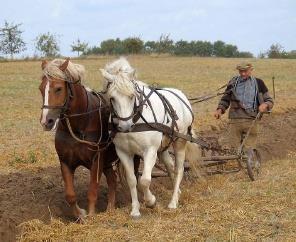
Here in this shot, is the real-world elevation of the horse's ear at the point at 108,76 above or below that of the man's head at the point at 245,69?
above

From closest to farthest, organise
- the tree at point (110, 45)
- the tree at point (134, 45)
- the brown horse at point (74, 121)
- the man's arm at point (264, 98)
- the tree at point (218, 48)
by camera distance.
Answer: the brown horse at point (74, 121) → the man's arm at point (264, 98) → the tree at point (134, 45) → the tree at point (110, 45) → the tree at point (218, 48)

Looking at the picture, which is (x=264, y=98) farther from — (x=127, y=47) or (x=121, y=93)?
(x=127, y=47)

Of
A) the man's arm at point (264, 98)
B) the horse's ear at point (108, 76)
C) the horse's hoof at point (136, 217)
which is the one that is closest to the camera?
the horse's ear at point (108, 76)

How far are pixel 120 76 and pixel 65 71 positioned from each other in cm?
62

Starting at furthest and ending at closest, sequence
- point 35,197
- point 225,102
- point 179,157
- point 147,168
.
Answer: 1. point 225,102
2. point 179,157
3. point 35,197
4. point 147,168

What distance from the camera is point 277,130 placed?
1397 cm

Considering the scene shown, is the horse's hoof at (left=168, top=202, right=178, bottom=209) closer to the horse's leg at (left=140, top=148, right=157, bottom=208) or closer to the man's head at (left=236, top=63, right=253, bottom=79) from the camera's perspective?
the horse's leg at (left=140, top=148, right=157, bottom=208)

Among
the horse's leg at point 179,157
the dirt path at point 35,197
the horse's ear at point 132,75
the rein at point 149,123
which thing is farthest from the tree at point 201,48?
the horse's ear at point 132,75

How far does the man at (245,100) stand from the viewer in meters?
9.17

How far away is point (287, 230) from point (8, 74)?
1285 inches

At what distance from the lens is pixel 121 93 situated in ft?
20.0

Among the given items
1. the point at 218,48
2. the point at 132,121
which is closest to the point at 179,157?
the point at 132,121

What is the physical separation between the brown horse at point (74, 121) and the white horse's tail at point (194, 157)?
168 centimetres

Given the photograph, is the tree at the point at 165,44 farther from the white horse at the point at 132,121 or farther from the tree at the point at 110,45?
the white horse at the point at 132,121
